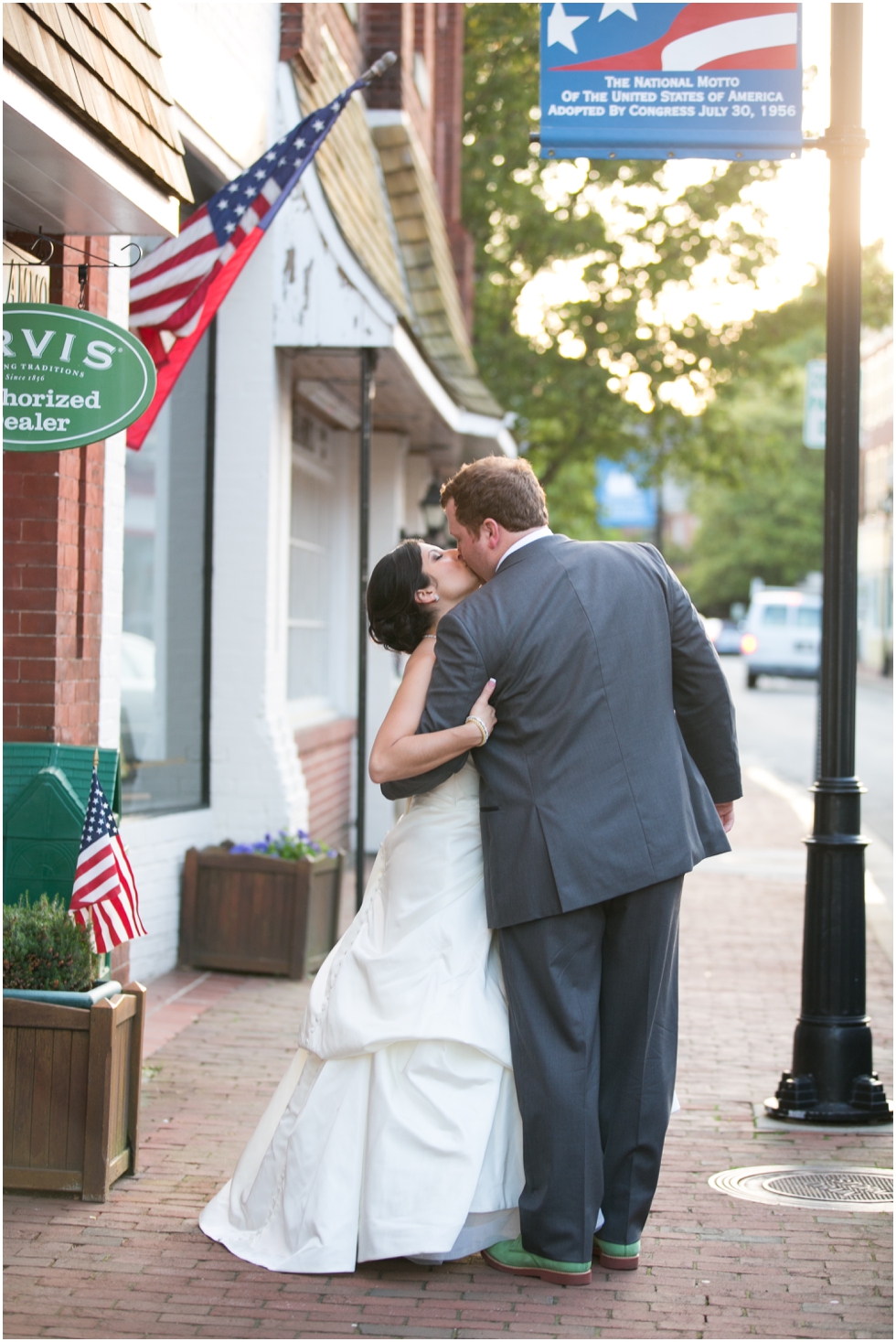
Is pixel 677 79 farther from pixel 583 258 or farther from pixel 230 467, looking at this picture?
pixel 583 258

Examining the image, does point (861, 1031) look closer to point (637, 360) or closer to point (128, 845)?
point (128, 845)

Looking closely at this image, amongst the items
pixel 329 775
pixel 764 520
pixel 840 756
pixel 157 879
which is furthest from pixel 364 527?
pixel 764 520

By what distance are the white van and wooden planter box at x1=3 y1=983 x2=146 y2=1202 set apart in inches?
1263

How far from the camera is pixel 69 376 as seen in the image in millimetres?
3969

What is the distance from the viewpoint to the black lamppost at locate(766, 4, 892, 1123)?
5172 millimetres

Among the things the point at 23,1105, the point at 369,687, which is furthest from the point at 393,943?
the point at 369,687

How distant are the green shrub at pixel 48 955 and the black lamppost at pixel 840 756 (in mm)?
2511

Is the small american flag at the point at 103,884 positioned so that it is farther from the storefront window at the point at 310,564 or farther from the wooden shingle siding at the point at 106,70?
the storefront window at the point at 310,564

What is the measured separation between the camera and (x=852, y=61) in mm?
5258

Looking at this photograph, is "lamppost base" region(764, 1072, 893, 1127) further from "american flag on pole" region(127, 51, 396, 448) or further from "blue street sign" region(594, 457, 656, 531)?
"blue street sign" region(594, 457, 656, 531)

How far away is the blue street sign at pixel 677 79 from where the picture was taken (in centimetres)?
518

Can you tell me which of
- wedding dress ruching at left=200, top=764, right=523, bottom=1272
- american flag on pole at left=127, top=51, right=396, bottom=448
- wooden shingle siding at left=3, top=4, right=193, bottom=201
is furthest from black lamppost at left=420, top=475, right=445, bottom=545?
wedding dress ruching at left=200, top=764, right=523, bottom=1272

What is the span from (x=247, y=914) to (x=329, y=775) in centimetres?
324

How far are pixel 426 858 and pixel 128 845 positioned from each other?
3247 mm
